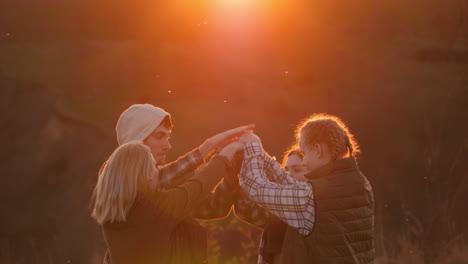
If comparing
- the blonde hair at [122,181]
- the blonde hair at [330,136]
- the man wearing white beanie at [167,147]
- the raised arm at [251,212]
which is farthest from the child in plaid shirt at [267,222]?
the blonde hair at [122,181]

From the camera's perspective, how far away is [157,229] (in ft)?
7.78

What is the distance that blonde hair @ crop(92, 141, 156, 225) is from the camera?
2326mm

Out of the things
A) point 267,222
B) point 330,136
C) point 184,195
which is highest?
point 330,136

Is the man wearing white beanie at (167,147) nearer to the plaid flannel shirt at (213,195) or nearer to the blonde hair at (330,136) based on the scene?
the plaid flannel shirt at (213,195)

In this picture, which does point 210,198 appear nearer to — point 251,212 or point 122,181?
point 251,212

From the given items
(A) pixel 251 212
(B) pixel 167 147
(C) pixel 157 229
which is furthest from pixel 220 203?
(C) pixel 157 229

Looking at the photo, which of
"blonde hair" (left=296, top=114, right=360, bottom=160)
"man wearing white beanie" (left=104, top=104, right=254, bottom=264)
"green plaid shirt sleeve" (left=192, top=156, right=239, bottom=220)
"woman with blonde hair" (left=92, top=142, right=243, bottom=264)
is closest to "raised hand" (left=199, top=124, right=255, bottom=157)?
"man wearing white beanie" (left=104, top=104, right=254, bottom=264)

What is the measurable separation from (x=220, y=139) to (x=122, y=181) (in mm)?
911

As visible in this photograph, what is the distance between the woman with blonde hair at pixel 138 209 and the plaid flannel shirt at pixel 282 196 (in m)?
0.35

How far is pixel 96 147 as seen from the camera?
934 centimetres

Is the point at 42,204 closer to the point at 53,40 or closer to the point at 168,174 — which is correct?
the point at 53,40

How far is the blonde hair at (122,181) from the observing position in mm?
2326

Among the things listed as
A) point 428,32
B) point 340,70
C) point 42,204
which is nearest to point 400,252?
point 340,70

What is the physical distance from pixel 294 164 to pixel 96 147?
22.1 ft
